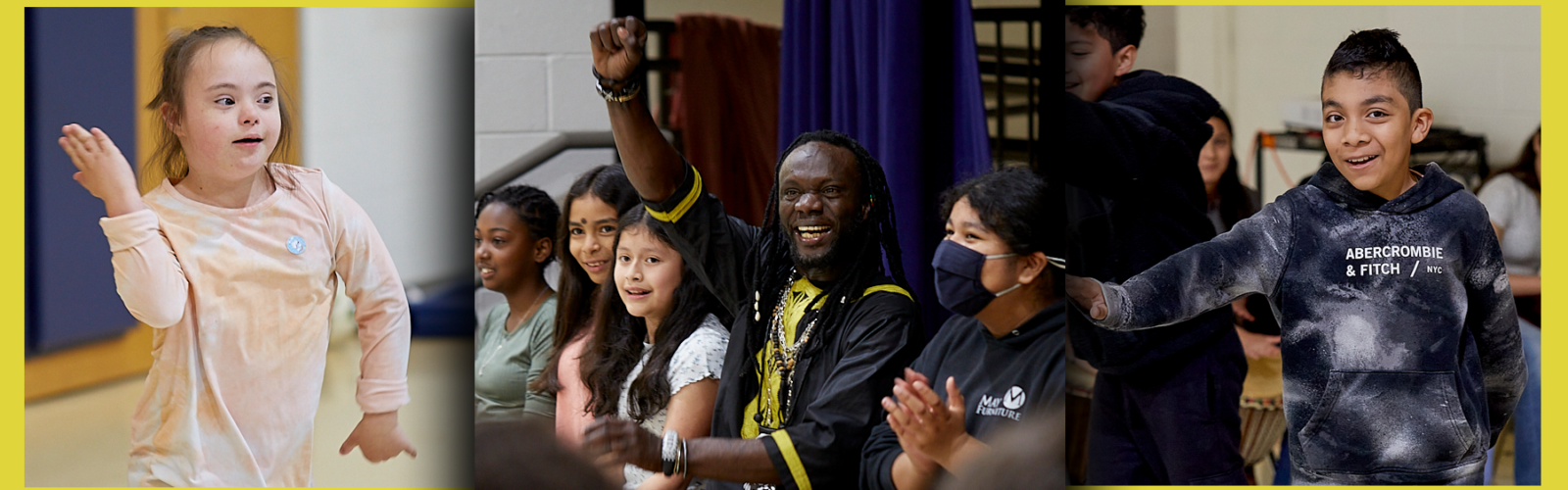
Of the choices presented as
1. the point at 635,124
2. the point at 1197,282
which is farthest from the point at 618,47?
the point at 1197,282

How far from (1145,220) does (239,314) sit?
78.1 inches

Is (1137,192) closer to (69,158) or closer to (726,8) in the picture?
(726,8)

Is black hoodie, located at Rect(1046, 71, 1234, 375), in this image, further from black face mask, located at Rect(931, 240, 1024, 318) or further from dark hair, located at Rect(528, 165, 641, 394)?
dark hair, located at Rect(528, 165, 641, 394)

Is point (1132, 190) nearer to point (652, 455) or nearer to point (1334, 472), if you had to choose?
point (1334, 472)

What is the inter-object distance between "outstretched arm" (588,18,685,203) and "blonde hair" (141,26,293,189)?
2.41ft

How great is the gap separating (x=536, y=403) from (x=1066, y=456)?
1199 mm

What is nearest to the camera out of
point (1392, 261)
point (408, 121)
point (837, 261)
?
point (837, 261)

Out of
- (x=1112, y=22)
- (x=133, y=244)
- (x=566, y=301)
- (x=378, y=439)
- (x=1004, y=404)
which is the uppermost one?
(x=1112, y=22)

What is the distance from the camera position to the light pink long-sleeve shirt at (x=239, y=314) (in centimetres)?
256

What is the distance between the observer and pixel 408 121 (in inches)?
108

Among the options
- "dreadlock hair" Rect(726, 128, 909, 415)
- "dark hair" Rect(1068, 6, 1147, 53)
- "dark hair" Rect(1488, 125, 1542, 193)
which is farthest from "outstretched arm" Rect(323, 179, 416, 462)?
"dark hair" Rect(1488, 125, 1542, 193)

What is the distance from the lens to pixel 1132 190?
268cm

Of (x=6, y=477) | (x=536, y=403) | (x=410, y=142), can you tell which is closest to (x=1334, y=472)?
(x=536, y=403)

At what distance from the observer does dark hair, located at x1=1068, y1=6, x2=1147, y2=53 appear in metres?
2.69
